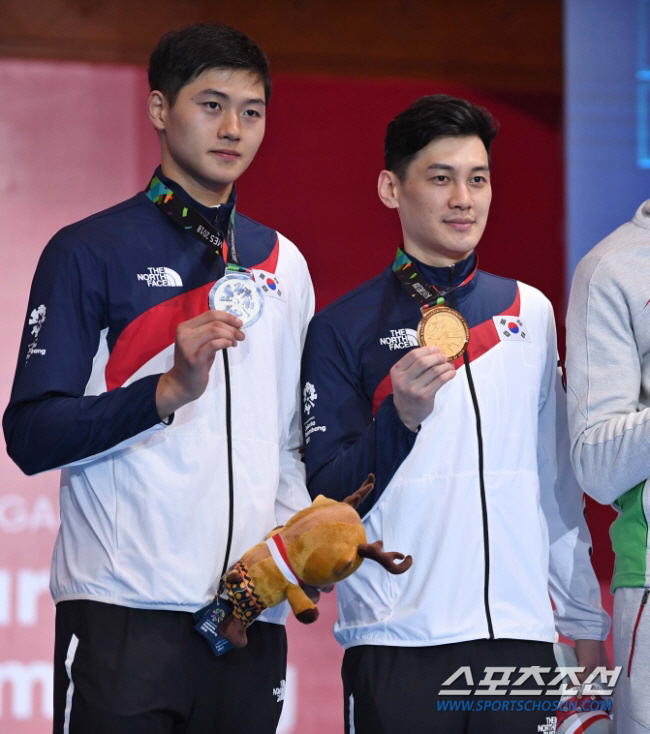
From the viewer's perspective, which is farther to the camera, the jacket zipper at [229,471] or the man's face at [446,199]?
the man's face at [446,199]

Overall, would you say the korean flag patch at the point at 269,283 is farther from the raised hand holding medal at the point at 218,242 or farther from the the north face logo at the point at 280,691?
the the north face logo at the point at 280,691

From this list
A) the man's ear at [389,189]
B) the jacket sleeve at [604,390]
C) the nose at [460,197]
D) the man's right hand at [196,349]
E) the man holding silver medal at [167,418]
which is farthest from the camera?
the man's ear at [389,189]

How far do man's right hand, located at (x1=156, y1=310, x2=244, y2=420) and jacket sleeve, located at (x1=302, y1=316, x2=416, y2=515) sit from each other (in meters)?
0.41

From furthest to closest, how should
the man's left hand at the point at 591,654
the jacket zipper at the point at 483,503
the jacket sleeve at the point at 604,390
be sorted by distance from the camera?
the man's left hand at the point at 591,654 < the jacket zipper at the point at 483,503 < the jacket sleeve at the point at 604,390

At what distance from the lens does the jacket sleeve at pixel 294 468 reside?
203 centimetres

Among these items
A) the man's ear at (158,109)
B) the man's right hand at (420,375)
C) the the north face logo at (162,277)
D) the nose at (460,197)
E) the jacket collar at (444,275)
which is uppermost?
the man's ear at (158,109)

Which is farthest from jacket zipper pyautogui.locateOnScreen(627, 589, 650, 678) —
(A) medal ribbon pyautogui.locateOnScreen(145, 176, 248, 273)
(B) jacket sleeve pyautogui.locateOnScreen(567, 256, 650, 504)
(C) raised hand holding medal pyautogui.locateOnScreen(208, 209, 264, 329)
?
(A) medal ribbon pyautogui.locateOnScreen(145, 176, 248, 273)

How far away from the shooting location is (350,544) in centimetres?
167

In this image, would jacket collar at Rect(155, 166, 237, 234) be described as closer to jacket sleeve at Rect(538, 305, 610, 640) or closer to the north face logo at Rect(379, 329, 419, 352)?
the north face logo at Rect(379, 329, 419, 352)

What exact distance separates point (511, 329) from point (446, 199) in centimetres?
32

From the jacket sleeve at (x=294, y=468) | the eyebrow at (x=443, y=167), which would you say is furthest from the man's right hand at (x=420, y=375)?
the eyebrow at (x=443, y=167)

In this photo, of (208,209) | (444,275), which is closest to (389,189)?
(444,275)

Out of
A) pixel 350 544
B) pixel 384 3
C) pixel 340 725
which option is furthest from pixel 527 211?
pixel 350 544

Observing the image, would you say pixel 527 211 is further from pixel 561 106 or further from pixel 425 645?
pixel 425 645
